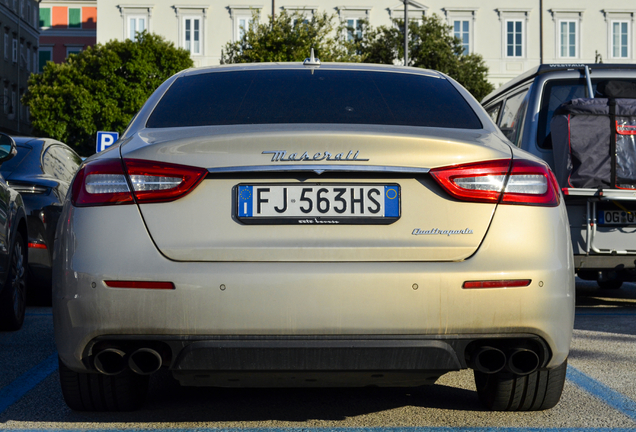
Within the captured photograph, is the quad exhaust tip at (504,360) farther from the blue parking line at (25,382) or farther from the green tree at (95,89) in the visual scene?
the green tree at (95,89)

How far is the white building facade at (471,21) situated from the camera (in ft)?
192

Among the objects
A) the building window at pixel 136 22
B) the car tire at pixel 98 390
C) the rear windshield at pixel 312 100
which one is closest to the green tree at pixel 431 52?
the building window at pixel 136 22

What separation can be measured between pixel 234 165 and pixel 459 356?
1.03 m

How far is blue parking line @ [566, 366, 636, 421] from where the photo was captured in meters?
3.85

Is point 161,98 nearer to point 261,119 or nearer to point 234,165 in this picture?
point 261,119

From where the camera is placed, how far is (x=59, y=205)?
7.28 meters

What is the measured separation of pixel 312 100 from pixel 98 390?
1.51 m

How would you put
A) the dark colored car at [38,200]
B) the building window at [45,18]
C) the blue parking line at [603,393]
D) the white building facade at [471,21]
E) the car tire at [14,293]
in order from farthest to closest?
the building window at [45,18]
the white building facade at [471,21]
the dark colored car at [38,200]
the car tire at [14,293]
the blue parking line at [603,393]

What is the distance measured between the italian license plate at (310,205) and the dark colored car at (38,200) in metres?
4.55

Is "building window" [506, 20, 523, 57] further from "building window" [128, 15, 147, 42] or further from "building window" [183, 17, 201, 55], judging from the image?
"building window" [128, 15, 147, 42]

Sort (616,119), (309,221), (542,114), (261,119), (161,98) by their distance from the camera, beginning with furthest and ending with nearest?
1. (542,114)
2. (616,119)
3. (161,98)
4. (261,119)
5. (309,221)

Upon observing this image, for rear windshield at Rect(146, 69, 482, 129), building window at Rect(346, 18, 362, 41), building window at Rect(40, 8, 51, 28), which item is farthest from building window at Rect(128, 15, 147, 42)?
rear windshield at Rect(146, 69, 482, 129)

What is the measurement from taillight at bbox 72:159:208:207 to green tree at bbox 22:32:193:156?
41204 mm

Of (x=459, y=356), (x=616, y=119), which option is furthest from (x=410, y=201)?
(x=616, y=119)
